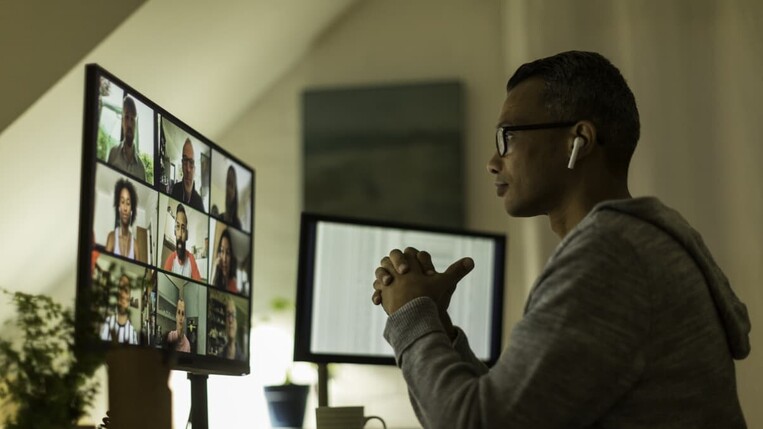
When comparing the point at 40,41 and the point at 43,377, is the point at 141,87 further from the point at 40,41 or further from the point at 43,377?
the point at 43,377

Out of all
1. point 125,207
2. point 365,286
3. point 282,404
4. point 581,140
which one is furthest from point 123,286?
point 282,404

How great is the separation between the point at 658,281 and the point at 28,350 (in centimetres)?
83

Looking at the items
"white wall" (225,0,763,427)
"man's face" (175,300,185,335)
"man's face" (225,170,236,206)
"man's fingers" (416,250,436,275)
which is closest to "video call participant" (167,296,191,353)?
"man's face" (175,300,185,335)

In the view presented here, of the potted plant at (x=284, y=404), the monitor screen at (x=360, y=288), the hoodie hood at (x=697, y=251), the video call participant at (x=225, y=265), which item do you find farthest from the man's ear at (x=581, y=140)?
the potted plant at (x=284, y=404)

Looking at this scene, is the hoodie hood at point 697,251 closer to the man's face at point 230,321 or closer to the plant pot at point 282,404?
the man's face at point 230,321

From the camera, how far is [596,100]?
5.10 feet

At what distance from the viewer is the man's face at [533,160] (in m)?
1.56

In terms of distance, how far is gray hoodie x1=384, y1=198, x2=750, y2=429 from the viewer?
1.26 meters

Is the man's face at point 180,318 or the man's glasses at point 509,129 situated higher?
the man's glasses at point 509,129

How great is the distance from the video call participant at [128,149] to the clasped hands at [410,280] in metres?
0.43

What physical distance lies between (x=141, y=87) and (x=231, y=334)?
116 centimetres

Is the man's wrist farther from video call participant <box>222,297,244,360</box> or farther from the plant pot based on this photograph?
the plant pot

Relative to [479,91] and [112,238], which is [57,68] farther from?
[479,91]

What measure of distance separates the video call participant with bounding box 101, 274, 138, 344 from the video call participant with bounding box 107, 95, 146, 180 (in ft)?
0.58
